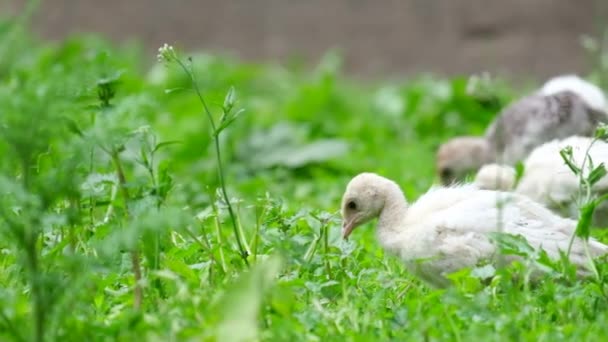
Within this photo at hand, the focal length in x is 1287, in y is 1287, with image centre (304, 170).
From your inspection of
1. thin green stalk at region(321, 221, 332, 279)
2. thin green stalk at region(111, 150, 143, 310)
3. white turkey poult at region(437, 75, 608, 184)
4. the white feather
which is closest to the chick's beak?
thin green stalk at region(321, 221, 332, 279)

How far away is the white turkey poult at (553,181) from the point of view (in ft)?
19.3

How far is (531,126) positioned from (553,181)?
159 centimetres

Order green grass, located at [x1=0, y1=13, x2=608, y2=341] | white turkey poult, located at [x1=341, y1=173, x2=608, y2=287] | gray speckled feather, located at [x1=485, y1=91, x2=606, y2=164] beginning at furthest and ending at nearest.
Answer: gray speckled feather, located at [x1=485, y1=91, x2=606, y2=164]
white turkey poult, located at [x1=341, y1=173, x2=608, y2=287]
green grass, located at [x1=0, y1=13, x2=608, y2=341]

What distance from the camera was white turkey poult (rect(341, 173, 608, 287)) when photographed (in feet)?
14.9

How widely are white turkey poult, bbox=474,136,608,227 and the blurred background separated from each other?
18.9ft

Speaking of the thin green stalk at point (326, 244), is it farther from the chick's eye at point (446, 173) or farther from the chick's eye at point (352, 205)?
the chick's eye at point (446, 173)

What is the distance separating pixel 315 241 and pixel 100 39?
847cm

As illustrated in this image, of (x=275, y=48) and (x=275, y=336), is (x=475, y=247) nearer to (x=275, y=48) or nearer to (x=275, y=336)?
(x=275, y=336)

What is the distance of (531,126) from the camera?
773cm

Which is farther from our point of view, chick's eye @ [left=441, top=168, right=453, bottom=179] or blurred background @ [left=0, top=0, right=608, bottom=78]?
blurred background @ [left=0, top=0, right=608, bottom=78]

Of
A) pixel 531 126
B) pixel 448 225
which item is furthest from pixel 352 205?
pixel 531 126

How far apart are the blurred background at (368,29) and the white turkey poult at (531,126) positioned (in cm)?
392

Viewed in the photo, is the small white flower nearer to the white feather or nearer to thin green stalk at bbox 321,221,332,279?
thin green stalk at bbox 321,221,332,279

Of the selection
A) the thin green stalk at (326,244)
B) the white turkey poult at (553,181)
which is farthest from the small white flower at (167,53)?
the white turkey poult at (553,181)
